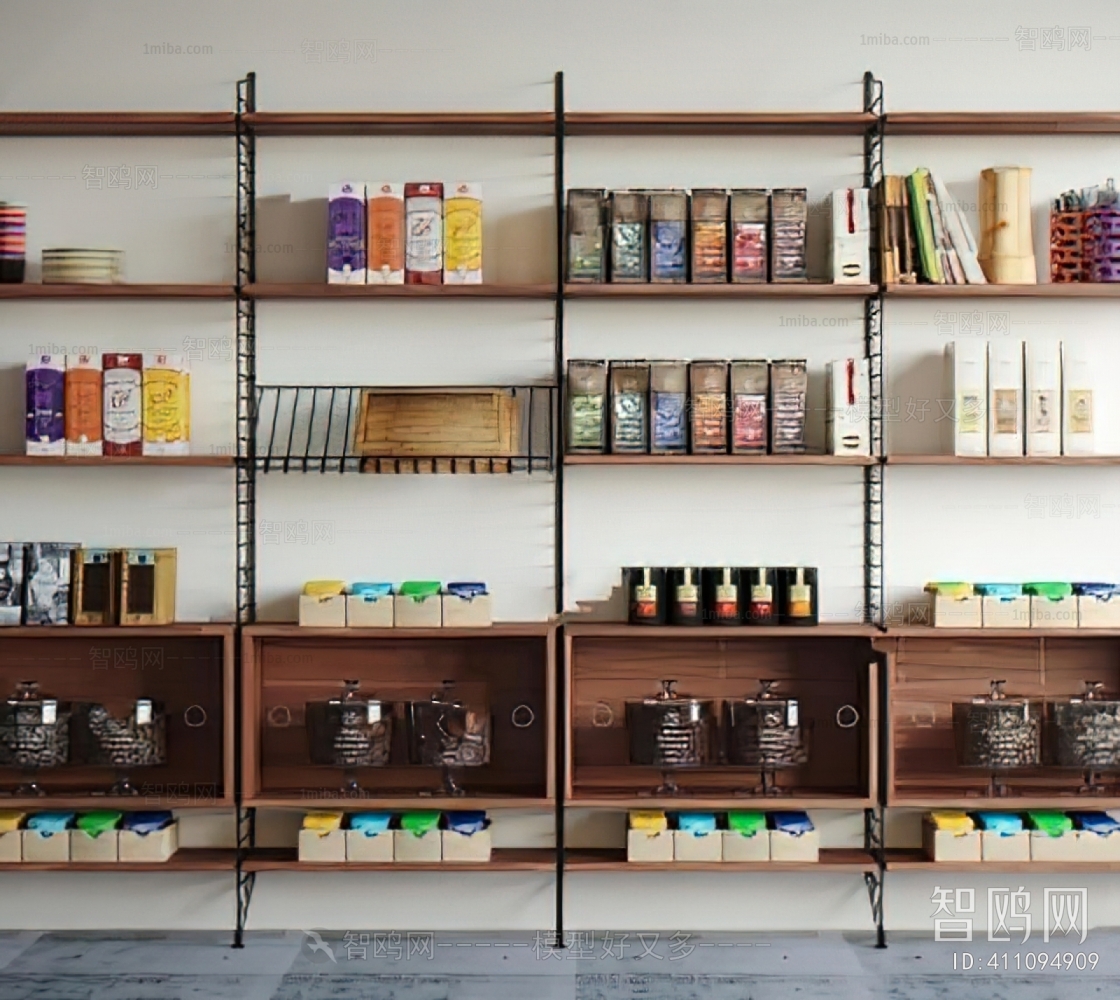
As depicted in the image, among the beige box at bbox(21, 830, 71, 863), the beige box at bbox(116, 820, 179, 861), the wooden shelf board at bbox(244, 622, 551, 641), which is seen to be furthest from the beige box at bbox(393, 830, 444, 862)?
the beige box at bbox(21, 830, 71, 863)

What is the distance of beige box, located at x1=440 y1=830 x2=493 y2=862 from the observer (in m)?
3.38

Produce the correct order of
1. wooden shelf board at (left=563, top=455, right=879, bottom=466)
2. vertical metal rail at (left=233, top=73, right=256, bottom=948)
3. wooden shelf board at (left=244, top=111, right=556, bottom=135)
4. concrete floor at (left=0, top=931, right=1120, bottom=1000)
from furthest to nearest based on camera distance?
vertical metal rail at (left=233, top=73, right=256, bottom=948)
wooden shelf board at (left=244, top=111, right=556, bottom=135)
wooden shelf board at (left=563, top=455, right=879, bottom=466)
concrete floor at (left=0, top=931, right=1120, bottom=1000)

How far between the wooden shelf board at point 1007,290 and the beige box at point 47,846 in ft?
8.23

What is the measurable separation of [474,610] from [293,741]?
2.11 feet

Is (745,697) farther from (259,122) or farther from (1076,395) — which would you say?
(259,122)

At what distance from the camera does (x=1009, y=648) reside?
3.59 m

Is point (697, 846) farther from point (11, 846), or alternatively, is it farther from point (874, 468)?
point (11, 846)

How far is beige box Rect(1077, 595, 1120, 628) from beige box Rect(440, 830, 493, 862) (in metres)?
1.62

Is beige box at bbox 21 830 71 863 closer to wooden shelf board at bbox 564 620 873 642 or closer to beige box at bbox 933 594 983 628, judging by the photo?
wooden shelf board at bbox 564 620 873 642

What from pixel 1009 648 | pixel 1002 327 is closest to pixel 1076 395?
pixel 1002 327

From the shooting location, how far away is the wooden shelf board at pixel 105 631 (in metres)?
3.34

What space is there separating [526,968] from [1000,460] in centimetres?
173

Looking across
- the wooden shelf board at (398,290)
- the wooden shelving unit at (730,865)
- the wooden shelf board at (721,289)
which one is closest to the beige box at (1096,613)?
the wooden shelving unit at (730,865)

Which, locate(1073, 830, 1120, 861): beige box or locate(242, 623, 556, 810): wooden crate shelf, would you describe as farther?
locate(242, 623, 556, 810): wooden crate shelf
